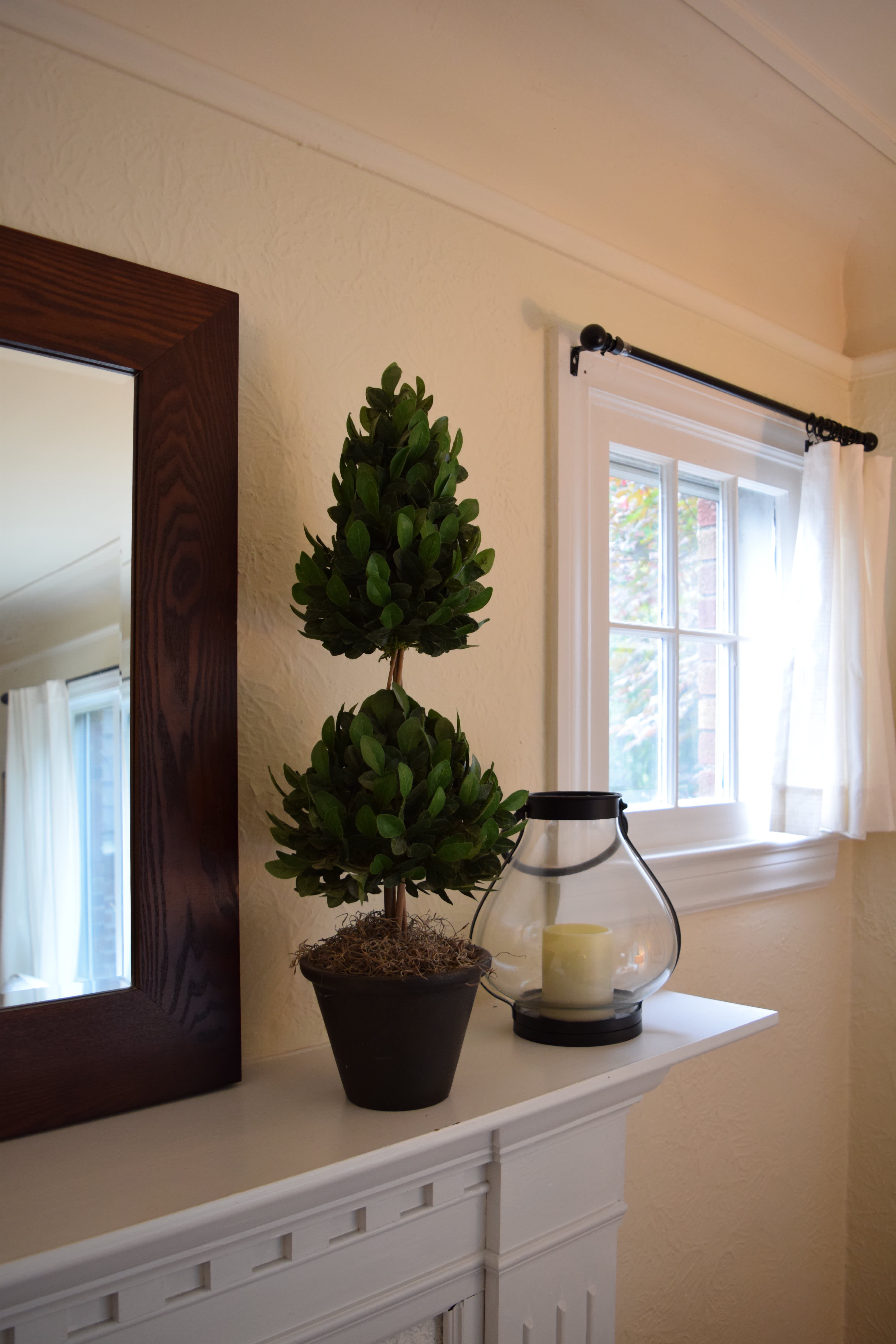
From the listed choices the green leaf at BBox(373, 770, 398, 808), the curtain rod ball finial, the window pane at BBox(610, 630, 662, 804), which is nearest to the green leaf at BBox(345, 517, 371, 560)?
the green leaf at BBox(373, 770, 398, 808)

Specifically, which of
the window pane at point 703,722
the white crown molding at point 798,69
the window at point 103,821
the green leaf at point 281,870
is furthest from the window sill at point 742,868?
the white crown molding at point 798,69

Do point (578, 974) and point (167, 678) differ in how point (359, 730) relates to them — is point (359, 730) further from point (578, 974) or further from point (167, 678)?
point (578, 974)

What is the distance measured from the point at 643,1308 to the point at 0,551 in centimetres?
149

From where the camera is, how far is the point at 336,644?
0.95 m

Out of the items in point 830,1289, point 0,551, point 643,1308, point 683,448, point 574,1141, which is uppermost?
point 683,448

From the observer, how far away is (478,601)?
931mm

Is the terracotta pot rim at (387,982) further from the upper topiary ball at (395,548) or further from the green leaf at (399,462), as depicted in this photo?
the green leaf at (399,462)

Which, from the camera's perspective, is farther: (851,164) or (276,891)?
(851,164)

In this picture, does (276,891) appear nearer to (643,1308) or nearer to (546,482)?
(546,482)

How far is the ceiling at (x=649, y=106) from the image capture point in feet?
3.72

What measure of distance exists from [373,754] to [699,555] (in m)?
1.12

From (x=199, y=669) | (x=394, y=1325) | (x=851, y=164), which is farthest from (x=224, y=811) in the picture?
(x=851, y=164)

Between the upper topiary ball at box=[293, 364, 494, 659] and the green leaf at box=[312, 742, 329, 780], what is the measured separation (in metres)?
0.11

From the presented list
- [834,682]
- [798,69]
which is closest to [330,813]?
[834,682]
